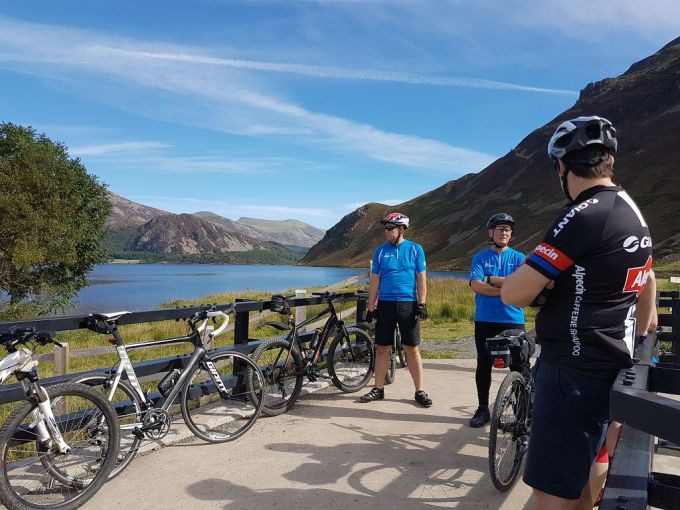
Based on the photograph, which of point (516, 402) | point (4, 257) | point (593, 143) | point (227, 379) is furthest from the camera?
point (4, 257)

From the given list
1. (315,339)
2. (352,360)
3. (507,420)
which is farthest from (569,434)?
(352,360)

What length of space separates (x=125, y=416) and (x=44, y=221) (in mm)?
26405

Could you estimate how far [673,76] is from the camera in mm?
139625

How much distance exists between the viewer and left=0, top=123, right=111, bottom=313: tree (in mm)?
25953

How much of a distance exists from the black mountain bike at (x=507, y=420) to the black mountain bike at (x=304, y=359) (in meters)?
2.38

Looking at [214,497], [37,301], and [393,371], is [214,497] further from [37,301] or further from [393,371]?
[37,301]

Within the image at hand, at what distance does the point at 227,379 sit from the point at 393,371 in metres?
2.63

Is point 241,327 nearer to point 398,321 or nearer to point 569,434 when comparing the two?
point 398,321

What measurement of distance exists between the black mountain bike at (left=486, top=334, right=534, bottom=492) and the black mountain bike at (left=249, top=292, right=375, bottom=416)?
2.38m

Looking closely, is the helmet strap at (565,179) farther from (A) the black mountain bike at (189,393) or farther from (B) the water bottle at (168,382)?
(B) the water bottle at (168,382)

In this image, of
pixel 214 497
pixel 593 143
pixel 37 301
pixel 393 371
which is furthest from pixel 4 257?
pixel 593 143

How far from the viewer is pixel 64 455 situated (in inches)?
137

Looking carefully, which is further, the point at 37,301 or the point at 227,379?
the point at 37,301

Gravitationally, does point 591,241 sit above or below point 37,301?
above
